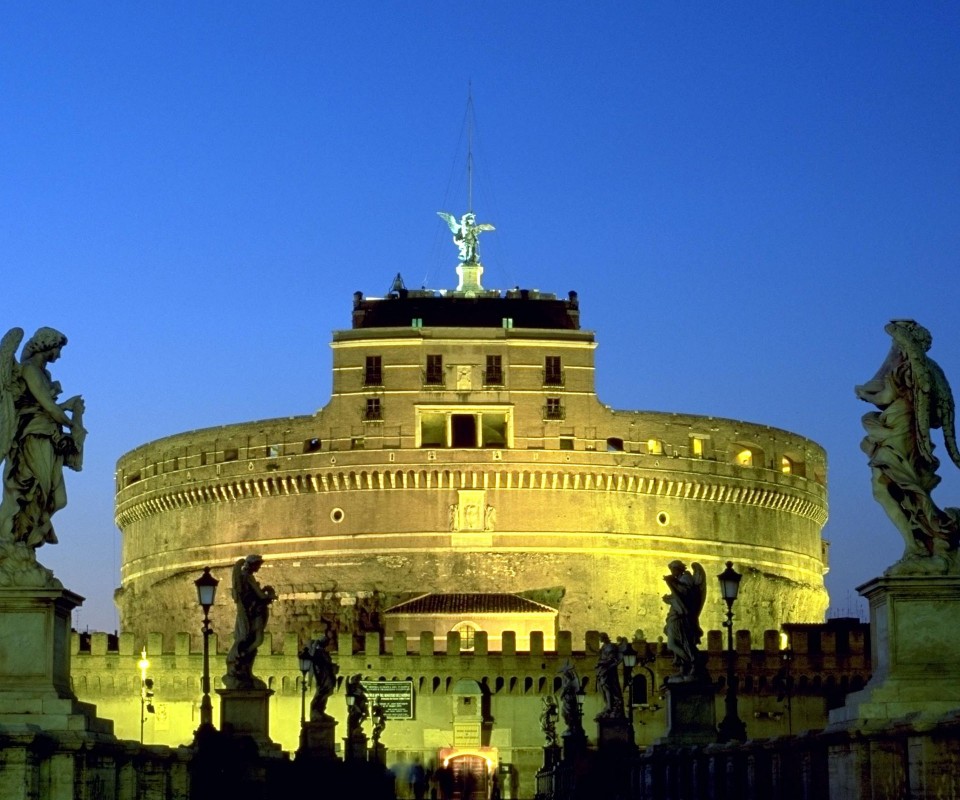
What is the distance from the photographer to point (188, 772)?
22797mm

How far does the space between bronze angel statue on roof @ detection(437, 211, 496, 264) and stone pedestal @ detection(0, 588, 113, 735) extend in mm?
86387

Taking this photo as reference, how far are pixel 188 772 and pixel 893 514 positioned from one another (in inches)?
345

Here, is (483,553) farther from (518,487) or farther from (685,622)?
(685,622)

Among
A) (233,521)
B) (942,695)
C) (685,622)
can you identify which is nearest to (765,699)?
(233,521)

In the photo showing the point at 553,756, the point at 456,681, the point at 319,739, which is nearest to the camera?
the point at 319,739

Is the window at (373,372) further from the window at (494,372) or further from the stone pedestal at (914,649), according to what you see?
the stone pedestal at (914,649)

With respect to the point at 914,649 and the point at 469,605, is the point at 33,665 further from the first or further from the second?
the point at 469,605

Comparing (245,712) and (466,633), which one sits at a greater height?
(466,633)

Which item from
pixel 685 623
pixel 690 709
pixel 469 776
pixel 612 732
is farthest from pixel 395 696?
pixel 690 709

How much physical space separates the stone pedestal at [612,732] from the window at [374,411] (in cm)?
5617

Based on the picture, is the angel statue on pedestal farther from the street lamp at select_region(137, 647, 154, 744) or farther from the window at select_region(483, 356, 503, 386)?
the window at select_region(483, 356, 503, 386)

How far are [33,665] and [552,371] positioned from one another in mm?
75940

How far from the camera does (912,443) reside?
17.5 metres

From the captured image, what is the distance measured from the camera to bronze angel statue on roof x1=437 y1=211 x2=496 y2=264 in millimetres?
103562
